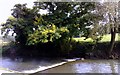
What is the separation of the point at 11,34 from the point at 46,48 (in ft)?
4.72

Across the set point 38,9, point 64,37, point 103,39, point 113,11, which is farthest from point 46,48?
point 113,11

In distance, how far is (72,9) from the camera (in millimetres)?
8547

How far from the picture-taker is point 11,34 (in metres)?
8.91

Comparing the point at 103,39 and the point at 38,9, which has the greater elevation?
the point at 38,9

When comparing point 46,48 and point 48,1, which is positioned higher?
point 48,1

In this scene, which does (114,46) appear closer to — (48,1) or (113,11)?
(113,11)

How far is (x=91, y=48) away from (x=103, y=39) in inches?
29.8

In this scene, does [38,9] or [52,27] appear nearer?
[52,27]

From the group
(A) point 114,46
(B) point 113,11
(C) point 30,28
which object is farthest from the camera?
(A) point 114,46

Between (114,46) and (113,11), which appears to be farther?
(114,46)

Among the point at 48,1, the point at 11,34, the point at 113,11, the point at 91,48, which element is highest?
the point at 48,1

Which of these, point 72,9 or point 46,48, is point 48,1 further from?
point 46,48

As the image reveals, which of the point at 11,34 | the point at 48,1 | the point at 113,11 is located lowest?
the point at 11,34

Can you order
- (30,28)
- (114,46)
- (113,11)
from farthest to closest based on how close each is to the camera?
(114,46) → (30,28) → (113,11)
